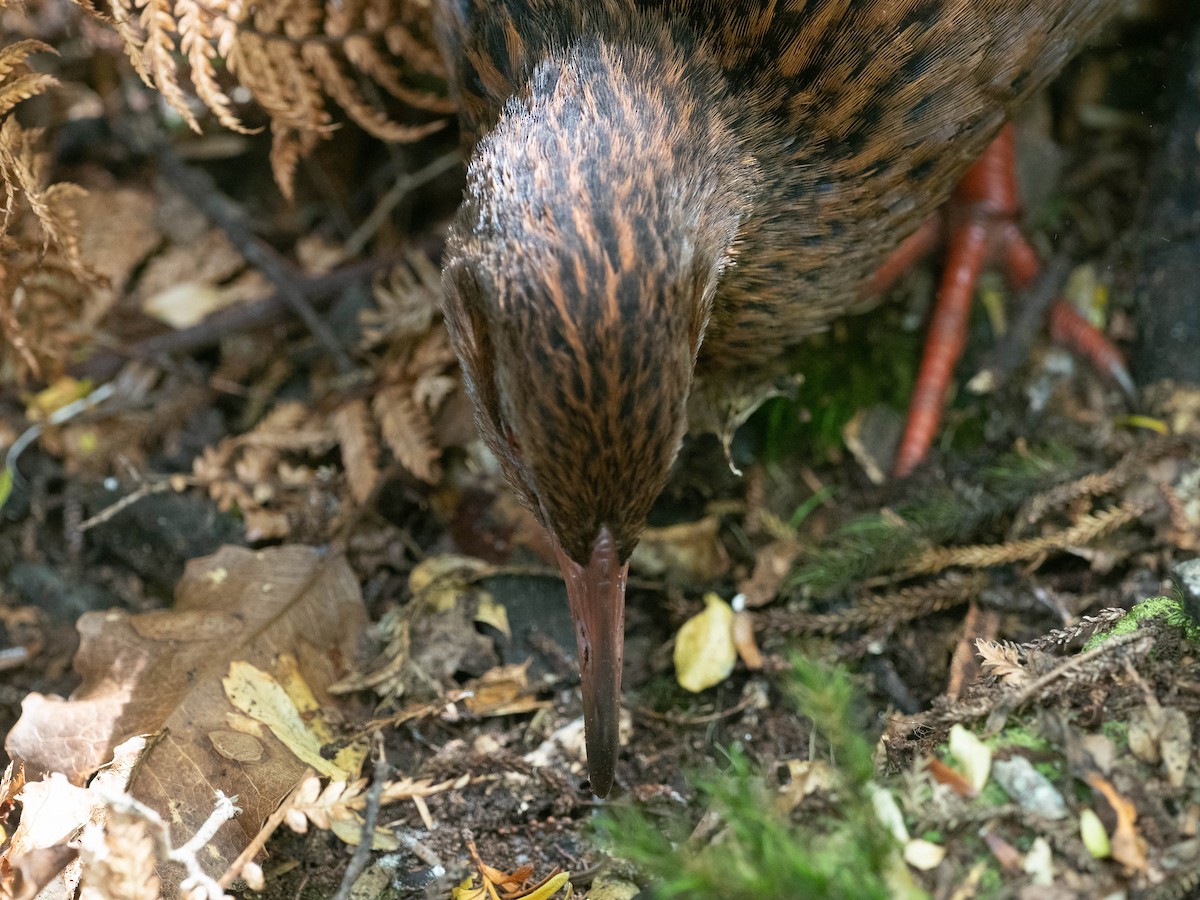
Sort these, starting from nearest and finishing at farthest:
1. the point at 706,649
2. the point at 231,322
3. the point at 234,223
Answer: the point at 706,649, the point at 231,322, the point at 234,223

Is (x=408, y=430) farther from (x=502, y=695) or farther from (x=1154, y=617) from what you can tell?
(x=1154, y=617)

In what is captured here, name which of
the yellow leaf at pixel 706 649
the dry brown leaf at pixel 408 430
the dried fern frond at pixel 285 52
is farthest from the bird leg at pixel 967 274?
the dried fern frond at pixel 285 52

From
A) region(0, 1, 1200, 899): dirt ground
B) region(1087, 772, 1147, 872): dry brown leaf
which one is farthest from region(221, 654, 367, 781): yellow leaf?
region(1087, 772, 1147, 872): dry brown leaf

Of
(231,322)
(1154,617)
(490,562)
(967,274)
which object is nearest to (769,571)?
(490,562)

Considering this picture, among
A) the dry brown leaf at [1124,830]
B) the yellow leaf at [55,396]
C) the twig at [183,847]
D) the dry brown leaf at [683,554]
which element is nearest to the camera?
the dry brown leaf at [1124,830]

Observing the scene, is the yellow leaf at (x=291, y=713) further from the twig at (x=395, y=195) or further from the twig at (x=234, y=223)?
the twig at (x=395, y=195)

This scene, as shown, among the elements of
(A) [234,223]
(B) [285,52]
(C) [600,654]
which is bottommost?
(C) [600,654]

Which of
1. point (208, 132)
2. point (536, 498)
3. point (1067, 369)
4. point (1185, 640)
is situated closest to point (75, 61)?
point (208, 132)
